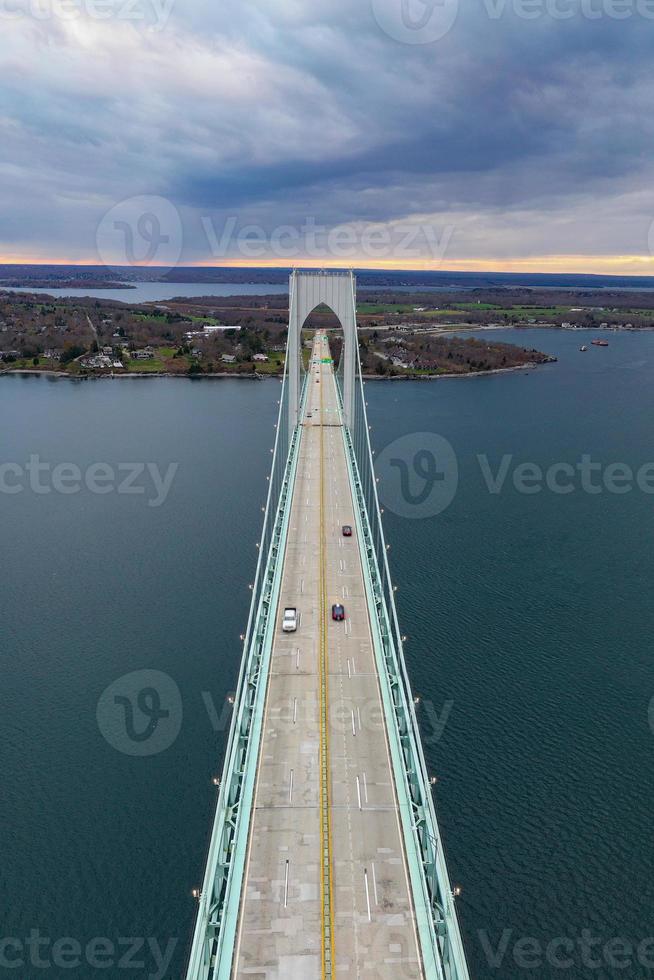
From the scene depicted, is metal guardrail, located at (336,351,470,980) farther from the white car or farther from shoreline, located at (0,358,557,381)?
shoreline, located at (0,358,557,381)

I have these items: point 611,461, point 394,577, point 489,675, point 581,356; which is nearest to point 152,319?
point 581,356

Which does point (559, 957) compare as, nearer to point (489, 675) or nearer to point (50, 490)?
point (489, 675)
